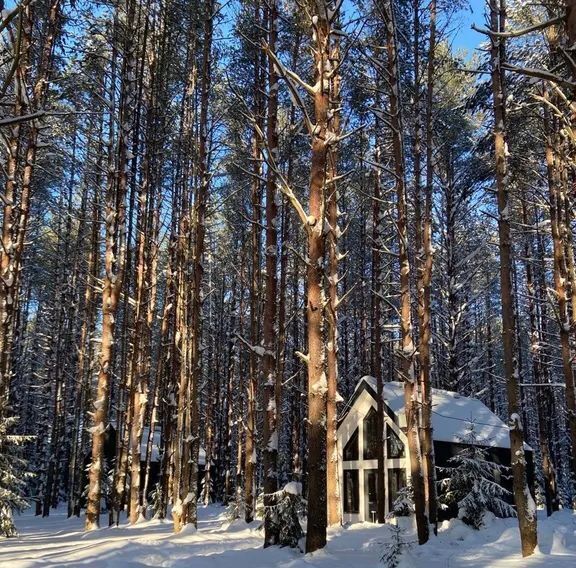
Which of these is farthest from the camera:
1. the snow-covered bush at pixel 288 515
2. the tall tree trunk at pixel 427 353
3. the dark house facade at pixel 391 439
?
the dark house facade at pixel 391 439

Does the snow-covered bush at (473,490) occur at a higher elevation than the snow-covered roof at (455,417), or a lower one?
lower

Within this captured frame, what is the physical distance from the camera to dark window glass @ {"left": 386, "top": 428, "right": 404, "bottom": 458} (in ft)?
58.8

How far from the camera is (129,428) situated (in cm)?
1647

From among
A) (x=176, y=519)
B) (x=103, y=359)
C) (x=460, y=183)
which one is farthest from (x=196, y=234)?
(x=460, y=183)

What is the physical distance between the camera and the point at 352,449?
20.3m

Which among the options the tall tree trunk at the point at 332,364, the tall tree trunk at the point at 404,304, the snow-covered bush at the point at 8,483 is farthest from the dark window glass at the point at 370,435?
the snow-covered bush at the point at 8,483

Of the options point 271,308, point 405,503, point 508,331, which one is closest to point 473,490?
point 405,503

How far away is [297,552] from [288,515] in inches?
20.7

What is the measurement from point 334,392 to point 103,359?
5.74 m

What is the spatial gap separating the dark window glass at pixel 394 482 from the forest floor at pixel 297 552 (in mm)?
4169

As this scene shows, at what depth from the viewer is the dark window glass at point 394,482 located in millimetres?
17641

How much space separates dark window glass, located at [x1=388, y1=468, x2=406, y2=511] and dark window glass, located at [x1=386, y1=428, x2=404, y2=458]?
1.59 feet

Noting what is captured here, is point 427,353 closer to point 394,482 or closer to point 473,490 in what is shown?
point 473,490

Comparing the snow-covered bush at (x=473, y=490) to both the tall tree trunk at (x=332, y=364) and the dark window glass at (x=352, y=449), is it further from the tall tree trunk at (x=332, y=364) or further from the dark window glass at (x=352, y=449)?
the dark window glass at (x=352, y=449)
